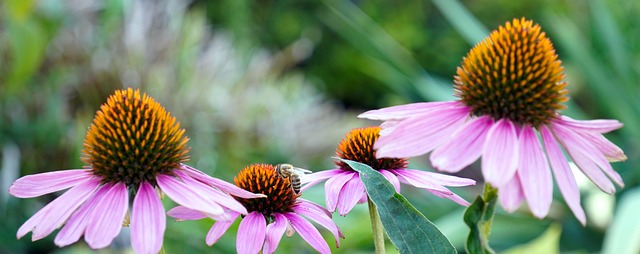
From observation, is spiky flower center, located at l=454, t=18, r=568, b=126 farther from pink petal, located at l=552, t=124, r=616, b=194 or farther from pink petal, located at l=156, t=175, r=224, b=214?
pink petal, located at l=156, t=175, r=224, b=214

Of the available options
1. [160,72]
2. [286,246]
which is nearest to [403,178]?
[286,246]

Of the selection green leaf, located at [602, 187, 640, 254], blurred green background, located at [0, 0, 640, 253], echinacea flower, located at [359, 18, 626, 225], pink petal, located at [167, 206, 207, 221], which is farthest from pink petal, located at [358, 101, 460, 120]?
green leaf, located at [602, 187, 640, 254]

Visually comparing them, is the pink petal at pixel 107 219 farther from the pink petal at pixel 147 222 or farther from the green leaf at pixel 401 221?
the green leaf at pixel 401 221

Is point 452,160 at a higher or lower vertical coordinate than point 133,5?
lower

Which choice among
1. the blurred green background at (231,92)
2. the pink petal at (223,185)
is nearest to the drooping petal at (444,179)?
the pink petal at (223,185)

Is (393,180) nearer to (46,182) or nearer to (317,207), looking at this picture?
(317,207)

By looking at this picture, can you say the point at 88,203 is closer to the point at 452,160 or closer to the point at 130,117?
the point at 130,117
